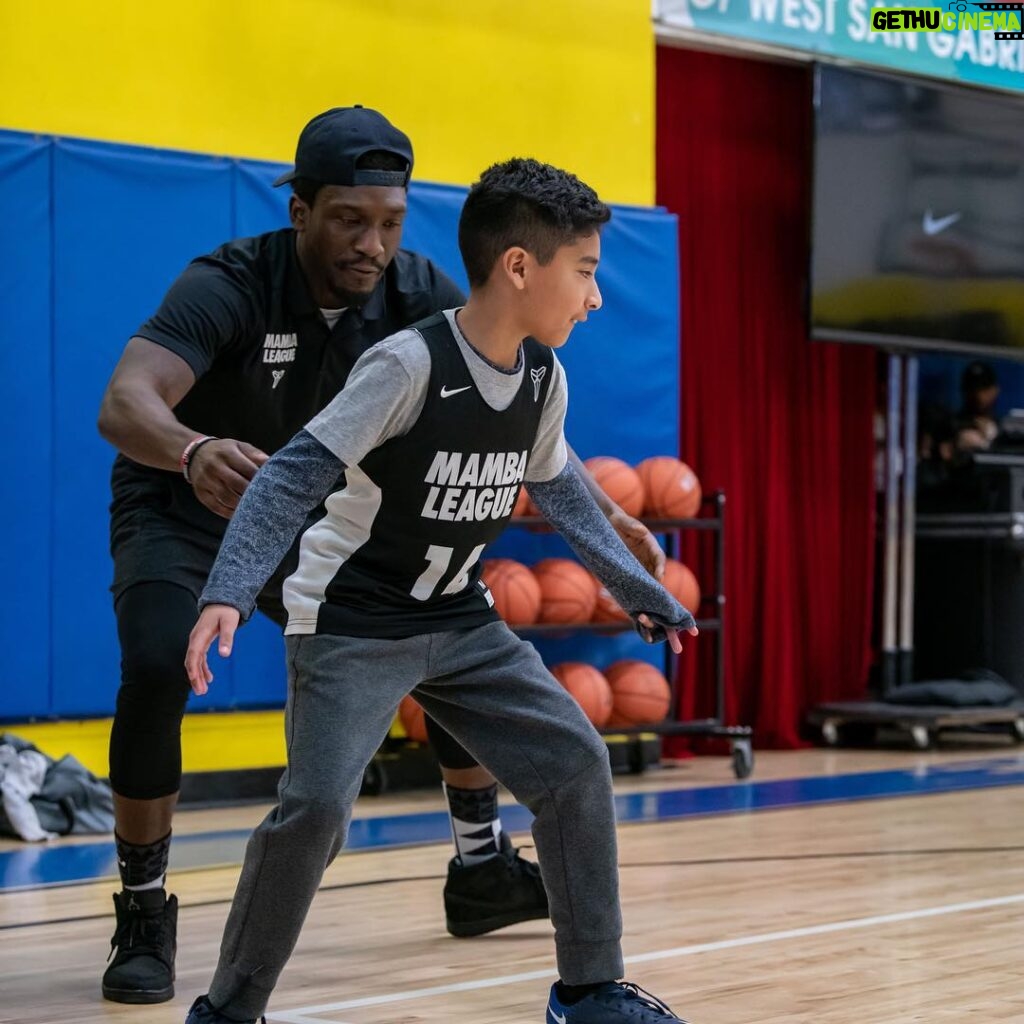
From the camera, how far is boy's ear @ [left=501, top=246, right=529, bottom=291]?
9.48ft

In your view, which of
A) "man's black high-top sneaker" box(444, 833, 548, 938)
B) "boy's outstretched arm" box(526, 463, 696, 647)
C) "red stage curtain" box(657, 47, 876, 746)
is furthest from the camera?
"red stage curtain" box(657, 47, 876, 746)

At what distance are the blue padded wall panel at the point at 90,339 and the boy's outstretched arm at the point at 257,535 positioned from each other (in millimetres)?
3938

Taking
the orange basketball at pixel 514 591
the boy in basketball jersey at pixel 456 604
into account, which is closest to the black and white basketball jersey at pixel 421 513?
the boy in basketball jersey at pixel 456 604

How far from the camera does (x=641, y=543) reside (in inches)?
128

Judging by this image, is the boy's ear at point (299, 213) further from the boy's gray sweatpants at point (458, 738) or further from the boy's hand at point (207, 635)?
the boy's hand at point (207, 635)

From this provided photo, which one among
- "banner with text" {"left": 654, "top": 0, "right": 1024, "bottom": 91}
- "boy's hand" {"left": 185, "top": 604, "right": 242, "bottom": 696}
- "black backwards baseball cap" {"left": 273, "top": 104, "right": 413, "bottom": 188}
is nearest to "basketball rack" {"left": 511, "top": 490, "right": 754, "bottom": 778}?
"banner with text" {"left": 654, "top": 0, "right": 1024, "bottom": 91}

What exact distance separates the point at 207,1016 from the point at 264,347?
4.53ft

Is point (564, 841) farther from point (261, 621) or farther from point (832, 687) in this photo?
point (832, 687)

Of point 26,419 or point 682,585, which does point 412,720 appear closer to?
point 682,585

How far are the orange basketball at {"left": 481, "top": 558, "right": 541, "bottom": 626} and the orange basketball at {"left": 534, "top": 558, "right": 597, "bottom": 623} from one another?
88 mm

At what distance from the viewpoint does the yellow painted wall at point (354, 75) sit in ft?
21.6

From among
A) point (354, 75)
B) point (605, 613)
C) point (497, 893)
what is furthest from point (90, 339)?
point (497, 893)

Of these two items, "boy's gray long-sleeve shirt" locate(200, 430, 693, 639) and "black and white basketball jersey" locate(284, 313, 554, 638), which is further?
"black and white basketball jersey" locate(284, 313, 554, 638)

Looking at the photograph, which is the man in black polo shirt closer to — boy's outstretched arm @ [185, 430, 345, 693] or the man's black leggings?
the man's black leggings
